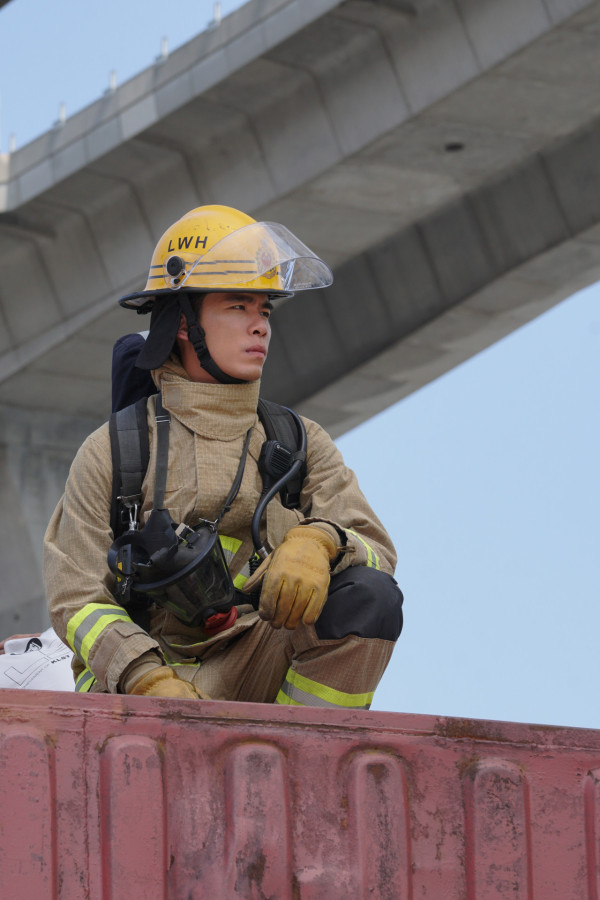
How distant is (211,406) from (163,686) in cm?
100

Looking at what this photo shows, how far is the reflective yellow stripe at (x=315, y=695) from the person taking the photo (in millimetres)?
4195

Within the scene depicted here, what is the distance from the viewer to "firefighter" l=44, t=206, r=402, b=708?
4.17m

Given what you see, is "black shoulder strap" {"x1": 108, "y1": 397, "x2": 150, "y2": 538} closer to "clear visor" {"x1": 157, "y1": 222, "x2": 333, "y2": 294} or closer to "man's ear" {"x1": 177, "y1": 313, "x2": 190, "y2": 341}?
"man's ear" {"x1": 177, "y1": 313, "x2": 190, "y2": 341}

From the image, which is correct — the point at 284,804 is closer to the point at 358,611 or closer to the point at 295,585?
the point at 295,585

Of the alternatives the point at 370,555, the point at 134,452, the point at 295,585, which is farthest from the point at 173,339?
the point at 295,585

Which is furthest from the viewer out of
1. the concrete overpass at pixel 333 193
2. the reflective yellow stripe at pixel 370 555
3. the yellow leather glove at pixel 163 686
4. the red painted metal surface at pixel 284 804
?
the concrete overpass at pixel 333 193

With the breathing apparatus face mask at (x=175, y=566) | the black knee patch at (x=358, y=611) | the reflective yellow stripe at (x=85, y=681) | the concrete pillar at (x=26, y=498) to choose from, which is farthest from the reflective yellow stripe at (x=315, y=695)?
the concrete pillar at (x=26, y=498)

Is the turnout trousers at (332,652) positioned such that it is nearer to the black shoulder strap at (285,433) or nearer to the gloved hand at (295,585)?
the gloved hand at (295,585)

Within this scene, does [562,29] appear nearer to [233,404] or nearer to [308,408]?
[308,408]

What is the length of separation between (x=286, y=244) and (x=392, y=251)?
489 inches

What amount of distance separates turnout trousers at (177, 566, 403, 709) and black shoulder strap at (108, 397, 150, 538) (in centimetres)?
49

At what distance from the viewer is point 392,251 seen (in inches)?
674

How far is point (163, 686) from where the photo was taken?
13.1 feet

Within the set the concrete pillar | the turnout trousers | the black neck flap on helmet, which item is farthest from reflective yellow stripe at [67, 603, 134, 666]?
the concrete pillar
